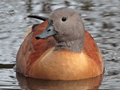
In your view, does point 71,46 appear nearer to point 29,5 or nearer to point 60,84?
point 60,84

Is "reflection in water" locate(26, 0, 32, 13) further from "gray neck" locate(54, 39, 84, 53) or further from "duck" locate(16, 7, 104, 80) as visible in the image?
"gray neck" locate(54, 39, 84, 53)

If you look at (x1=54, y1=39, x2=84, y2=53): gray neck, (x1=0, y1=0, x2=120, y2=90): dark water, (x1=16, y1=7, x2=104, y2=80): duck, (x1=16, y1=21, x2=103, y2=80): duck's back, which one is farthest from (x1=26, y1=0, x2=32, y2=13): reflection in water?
(x1=54, y1=39, x2=84, y2=53): gray neck

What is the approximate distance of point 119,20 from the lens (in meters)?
11.0

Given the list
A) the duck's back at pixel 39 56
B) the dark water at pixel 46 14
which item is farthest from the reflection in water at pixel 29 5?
the duck's back at pixel 39 56

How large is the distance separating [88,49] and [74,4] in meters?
4.60

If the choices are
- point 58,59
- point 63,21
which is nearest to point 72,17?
point 63,21

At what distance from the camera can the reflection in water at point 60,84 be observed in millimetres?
7238

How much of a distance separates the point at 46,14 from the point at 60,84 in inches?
Answer: 179

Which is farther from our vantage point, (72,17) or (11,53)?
(11,53)

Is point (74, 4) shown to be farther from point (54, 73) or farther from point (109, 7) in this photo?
point (54, 73)

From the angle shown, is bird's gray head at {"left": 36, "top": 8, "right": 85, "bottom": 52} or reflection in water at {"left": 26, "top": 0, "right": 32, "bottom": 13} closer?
bird's gray head at {"left": 36, "top": 8, "right": 85, "bottom": 52}

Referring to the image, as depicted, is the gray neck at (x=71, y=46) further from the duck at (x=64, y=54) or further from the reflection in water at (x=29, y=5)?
the reflection in water at (x=29, y=5)

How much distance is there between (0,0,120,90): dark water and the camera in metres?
7.38

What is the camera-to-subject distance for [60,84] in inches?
289
